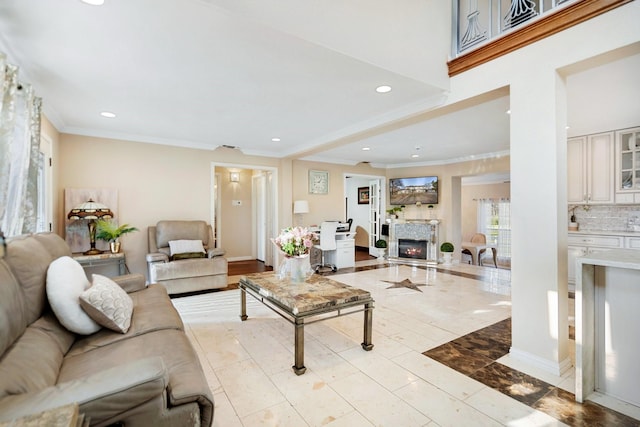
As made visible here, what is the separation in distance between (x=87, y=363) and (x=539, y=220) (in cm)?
303

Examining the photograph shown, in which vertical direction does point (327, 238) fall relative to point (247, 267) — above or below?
above

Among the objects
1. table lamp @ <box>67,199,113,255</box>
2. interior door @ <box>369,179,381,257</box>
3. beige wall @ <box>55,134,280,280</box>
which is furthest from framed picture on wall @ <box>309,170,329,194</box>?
table lamp @ <box>67,199,113,255</box>

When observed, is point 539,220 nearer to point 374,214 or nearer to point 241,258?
point 374,214

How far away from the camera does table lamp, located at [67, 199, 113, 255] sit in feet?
13.0

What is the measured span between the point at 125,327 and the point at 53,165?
3.30m

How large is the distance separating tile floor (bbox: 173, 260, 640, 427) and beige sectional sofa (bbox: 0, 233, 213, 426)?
0.57m

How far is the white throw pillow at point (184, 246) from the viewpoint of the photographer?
4.45 m

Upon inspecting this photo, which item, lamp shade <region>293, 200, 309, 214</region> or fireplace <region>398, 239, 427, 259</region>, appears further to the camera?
fireplace <region>398, 239, 427, 259</region>

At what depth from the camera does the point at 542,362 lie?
2.27 meters

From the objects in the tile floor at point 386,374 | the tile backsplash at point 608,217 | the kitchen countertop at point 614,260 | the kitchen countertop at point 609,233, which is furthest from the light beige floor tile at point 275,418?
the tile backsplash at point 608,217

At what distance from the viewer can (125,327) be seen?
1.87m

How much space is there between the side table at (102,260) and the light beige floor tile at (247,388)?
8.53 ft

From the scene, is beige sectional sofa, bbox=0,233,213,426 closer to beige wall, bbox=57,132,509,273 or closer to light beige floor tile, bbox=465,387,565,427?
light beige floor tile, bbox=465,387,565,427

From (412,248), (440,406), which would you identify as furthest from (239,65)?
(412,248)
